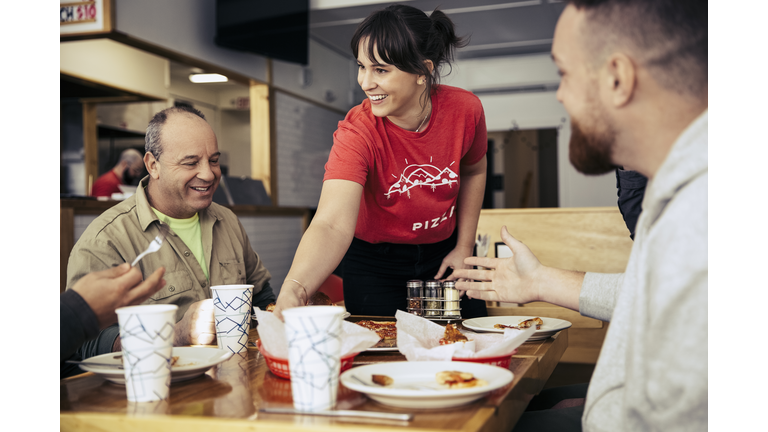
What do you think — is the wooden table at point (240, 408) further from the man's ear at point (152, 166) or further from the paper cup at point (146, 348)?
the man's ear at point (152, 166)

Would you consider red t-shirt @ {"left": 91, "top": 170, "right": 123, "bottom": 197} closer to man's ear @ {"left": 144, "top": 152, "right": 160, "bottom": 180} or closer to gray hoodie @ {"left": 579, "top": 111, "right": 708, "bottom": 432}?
man's ear @ {"left": 144, "top": 152, "right": 160, "bottom": 180}

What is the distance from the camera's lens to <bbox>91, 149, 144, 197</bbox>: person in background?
19.1 ft

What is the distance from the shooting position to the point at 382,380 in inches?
34.8

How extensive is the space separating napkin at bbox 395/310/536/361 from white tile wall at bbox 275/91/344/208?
538 centimetres

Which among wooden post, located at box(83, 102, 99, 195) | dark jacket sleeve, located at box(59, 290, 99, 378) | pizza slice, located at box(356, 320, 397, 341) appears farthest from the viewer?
wooden post, located at box(83, 102, 99, 195)

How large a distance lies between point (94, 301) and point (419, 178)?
107 cm

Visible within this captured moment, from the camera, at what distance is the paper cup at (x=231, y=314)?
120cm

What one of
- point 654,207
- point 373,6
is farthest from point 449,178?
point 373,6

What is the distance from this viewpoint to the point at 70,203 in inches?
123

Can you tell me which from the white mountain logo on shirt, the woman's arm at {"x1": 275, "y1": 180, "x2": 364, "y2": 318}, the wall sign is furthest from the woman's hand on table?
the wall sign

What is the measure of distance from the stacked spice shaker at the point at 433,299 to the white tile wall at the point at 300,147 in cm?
497

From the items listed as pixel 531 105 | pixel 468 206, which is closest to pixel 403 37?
pixel 468 206

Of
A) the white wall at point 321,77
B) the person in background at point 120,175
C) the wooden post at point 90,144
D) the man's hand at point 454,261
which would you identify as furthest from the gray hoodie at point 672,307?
the wooden post at point 90,144
